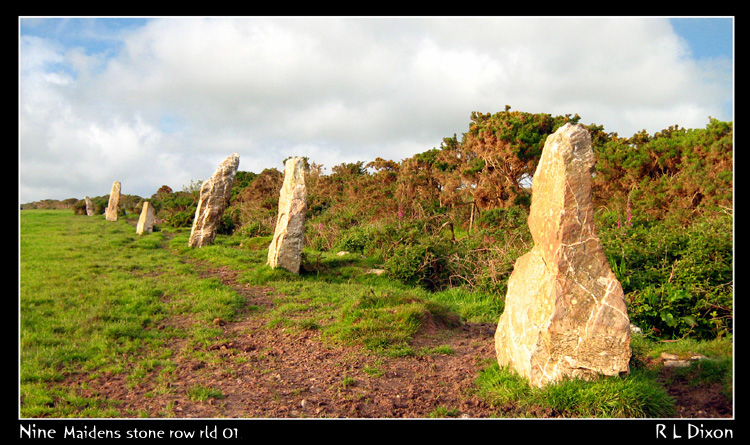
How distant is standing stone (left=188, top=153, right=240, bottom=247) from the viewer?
16984mm

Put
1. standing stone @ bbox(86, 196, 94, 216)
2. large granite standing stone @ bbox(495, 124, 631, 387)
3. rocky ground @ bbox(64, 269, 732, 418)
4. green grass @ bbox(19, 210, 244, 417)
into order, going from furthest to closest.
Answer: standing stone @ bbox(86, 196, 94, 216) < green grass @ bbox(19, 210, 244, 417) < rocky ground @ bbox(64, 269, 732, 418) < large granite standing stone @ bbox(495, 124, 631, 387)

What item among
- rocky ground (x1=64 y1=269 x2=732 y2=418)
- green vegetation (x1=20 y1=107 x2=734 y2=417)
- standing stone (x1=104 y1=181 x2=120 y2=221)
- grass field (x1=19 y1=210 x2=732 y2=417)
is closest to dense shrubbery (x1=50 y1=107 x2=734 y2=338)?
green vegetation (x1=20 y1=107 x2=734 y2=417)

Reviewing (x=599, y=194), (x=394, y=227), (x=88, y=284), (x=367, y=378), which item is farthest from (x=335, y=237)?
(x=367, y=378)

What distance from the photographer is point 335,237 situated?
58.0 ft

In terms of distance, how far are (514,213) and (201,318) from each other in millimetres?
8989

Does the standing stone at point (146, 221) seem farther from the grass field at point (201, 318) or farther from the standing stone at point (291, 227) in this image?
the standing stone at point (291, 227)

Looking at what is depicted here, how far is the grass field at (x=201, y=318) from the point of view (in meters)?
4.95

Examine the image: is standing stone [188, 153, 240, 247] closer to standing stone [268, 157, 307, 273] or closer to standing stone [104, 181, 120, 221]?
standing stone [268, 157, 307, 273]

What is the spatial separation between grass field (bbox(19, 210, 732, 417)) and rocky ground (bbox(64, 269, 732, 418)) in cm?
22

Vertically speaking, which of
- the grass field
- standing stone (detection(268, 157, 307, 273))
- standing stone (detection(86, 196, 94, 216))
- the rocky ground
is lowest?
the rocky ground

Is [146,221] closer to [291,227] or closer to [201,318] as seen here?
[291,227]

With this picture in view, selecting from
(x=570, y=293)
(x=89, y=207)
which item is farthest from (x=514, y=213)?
(x=89, y=207)

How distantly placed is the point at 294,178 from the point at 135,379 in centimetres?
725

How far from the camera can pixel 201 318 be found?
8453mm
